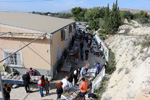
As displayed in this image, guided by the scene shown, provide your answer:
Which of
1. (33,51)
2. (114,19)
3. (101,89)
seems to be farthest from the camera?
(114,19)

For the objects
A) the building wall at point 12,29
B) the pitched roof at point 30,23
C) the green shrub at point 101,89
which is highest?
the pitched roof at point 30,23

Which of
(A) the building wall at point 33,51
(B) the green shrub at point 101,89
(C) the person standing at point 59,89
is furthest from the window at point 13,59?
(B) the green shrub at point 101,89

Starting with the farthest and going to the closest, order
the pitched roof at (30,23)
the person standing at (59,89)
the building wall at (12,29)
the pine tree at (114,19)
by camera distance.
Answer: the pine tree at (114,19), the pitched roof at (30,23), the building wall at (12,29), the person standing at (59,89)

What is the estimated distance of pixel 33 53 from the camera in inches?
401

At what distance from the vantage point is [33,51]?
400 inches

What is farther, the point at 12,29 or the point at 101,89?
the point at 12,29

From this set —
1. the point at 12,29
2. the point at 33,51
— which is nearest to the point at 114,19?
the point at 33,51

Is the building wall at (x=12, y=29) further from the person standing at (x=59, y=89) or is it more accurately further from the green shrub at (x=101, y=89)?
the green shrub at (x=101, y=89)

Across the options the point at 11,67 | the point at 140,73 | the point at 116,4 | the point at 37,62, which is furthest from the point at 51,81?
the point at 116,4

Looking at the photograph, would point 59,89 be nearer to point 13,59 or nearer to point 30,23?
point 13,59

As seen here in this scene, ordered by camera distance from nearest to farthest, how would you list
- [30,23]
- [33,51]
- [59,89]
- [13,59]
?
[59,89] → [33,51] → [13,59] → [30,23]

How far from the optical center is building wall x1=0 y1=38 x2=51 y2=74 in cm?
995

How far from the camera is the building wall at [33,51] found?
9949 mm

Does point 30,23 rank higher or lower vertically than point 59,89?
higher
